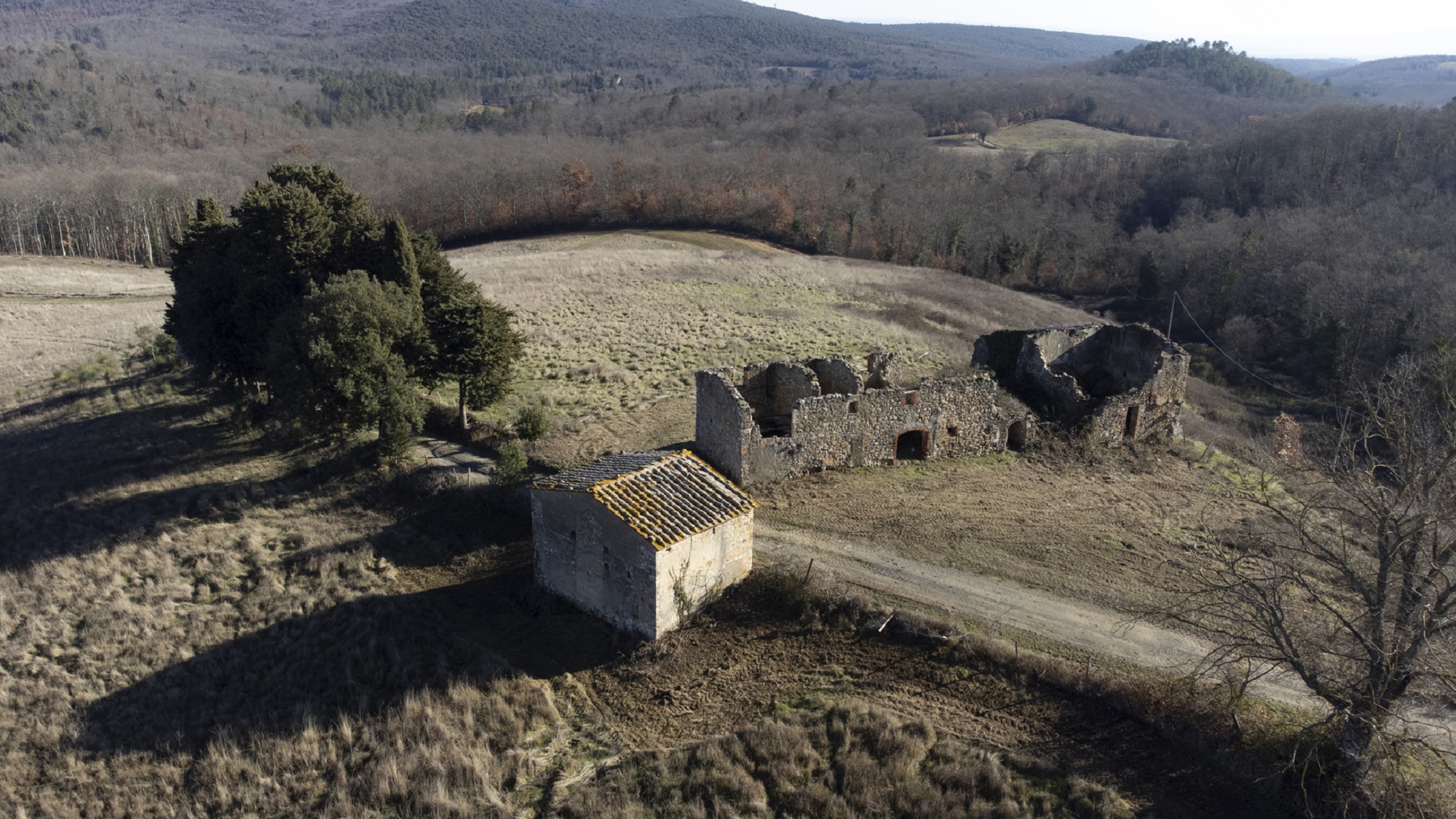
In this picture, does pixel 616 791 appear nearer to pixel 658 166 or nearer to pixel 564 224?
pixel 564 224

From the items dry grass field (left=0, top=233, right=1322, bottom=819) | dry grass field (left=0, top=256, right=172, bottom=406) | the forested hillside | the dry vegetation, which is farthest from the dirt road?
the forested hillside

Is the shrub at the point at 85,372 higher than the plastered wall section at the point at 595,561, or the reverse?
the plastered wall section at the point at 595,561

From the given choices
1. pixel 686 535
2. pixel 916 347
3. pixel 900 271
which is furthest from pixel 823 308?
pixel 686 535

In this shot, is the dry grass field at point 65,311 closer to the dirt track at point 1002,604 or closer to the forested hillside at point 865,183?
the forested hillside at point 865,183

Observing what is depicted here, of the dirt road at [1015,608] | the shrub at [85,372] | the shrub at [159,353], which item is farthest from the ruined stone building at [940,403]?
the shrub at [85,372]

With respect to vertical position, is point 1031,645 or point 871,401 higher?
A: point 871,401
